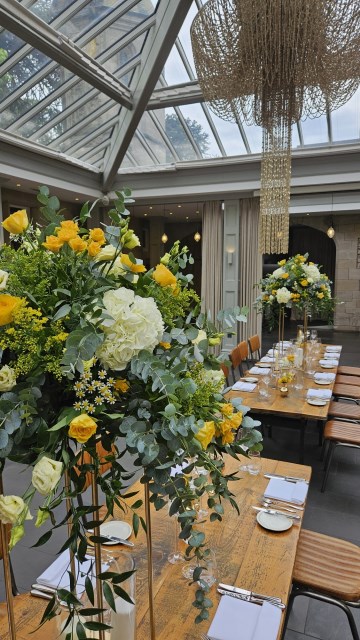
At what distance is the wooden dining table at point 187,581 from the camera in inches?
49.3

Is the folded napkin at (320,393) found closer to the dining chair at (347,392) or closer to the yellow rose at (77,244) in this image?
the dining chair at (347,392)

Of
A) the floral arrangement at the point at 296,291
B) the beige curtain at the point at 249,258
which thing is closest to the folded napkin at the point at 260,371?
the floral arrangement at the point at 296,291

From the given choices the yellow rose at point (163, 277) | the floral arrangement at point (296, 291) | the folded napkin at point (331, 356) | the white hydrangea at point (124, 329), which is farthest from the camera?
the folded napkin at point (331, 356)

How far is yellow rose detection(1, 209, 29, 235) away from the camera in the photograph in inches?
33.0

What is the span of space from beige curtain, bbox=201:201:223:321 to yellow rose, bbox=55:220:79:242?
8144 mm

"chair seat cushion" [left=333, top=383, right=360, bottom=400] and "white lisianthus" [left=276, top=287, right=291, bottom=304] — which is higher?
"white lisianthus" [left=276, top=287, right=291, bottom=304]

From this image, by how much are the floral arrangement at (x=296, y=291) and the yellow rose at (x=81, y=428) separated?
4.10 meters

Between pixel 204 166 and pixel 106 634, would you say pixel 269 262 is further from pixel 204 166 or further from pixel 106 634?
pixel 106 634

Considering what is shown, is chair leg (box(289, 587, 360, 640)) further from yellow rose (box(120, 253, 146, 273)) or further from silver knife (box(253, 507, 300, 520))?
yellow rose (box(120, 253, 146, 273))

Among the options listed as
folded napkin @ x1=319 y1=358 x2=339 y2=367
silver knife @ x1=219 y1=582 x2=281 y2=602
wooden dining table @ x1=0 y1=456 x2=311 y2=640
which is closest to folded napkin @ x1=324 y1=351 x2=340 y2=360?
folded napkin @ x1=319 y1=358 x2=339 y2=367

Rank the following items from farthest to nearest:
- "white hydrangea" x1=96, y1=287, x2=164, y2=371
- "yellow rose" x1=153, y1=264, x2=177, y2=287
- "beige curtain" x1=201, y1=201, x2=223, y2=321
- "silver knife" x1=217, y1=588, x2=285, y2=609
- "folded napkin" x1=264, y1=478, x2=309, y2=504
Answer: "beige curtain" x1=201, y1=201, x2=223, y2=321, "folded napkin" x1=264, y1=478, x2=309, y2=504, "silver knife" x1=217, y1=588, x2=285, y2=609, "yellow rose" x1=153, y1=264, x2=177, y2=287, "white hydrangea" x1=96, y1=287, x2=164, y2=371

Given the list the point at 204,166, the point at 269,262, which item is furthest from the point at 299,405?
the point at 269,262

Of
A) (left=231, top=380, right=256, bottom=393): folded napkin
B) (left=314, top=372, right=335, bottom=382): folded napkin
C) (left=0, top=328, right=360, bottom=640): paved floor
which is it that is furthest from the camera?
(left=314, top=372, right=335, bottom=382): folded napkin

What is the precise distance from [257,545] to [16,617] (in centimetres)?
85
